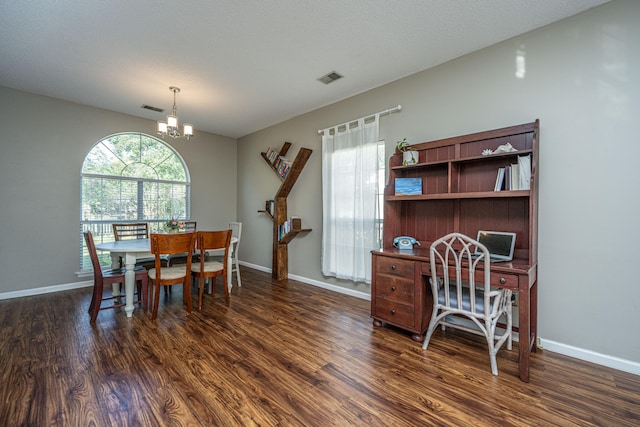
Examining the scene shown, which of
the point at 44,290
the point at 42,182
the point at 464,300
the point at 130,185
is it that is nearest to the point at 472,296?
the point at 464,300

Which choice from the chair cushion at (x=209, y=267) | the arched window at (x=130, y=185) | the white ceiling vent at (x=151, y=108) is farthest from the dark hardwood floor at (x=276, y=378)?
the white ceiling vent at (x=151, y=108)

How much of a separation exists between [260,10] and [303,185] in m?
2.65

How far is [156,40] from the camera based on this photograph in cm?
258

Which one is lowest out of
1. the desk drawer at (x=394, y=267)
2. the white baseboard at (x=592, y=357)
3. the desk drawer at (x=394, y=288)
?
the white baseboard at (x=592, y=357)

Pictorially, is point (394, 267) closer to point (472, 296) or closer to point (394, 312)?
point (394, 312)

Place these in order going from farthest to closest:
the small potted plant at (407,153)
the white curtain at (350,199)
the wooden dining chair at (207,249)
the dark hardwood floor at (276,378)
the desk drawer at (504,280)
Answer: the white curtain at (350,199)
the wooden dining chair at (207,249)
the small potted plant at (407,153)
the desk drawer at (504,280)
the dark hardwood floor at (276,378)

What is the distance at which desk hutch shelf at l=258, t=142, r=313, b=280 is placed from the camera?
440 centimetres

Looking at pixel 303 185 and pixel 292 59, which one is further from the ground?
pixel 292 59

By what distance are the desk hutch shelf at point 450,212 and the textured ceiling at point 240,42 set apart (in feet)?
3.05

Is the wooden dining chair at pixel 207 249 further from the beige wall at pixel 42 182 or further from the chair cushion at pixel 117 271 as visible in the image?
the beige wall at pixel 42 182

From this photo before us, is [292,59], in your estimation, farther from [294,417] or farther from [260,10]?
[294,417]

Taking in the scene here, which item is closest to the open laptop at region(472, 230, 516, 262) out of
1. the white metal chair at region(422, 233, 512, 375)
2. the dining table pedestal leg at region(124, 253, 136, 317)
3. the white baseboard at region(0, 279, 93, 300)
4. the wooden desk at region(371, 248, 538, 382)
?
the wooden desk at region(371, 248, 538, 382)

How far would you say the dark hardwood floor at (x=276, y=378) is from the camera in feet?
5.09

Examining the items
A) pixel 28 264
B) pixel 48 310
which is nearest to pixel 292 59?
pixel 48 310
